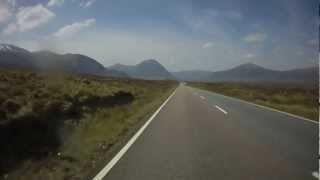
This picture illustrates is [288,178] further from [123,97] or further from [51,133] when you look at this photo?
[123,97]

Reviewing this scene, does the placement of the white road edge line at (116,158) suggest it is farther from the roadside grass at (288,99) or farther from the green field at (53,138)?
the roadside grass at (288,99)

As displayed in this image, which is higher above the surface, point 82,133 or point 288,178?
point 288,178

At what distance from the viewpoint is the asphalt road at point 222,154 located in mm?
6062

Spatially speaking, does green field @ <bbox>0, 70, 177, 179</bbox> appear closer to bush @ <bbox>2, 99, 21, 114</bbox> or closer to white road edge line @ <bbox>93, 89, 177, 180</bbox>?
bush @ <bbox>2, 99, 21, 114</bbox>

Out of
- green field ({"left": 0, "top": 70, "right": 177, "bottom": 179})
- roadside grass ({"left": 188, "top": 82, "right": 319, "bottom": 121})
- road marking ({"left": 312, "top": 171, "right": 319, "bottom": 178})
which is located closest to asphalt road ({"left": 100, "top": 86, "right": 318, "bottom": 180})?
Answer: road marking ({"left": 312, "top": 171, "right": 319, "bottom": 178})

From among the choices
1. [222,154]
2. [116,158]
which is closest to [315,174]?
[222,154]

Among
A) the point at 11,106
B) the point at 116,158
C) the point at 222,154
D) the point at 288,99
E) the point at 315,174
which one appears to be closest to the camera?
the point at 315,174

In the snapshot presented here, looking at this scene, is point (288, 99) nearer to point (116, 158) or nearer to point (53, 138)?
point (53, 138)

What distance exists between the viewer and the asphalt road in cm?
606

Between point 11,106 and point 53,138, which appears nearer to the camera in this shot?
point 53,138

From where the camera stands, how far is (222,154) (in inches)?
304

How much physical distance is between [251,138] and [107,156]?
419 centimetres

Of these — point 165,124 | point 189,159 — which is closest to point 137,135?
point 165,124

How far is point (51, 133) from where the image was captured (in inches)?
→ 523
